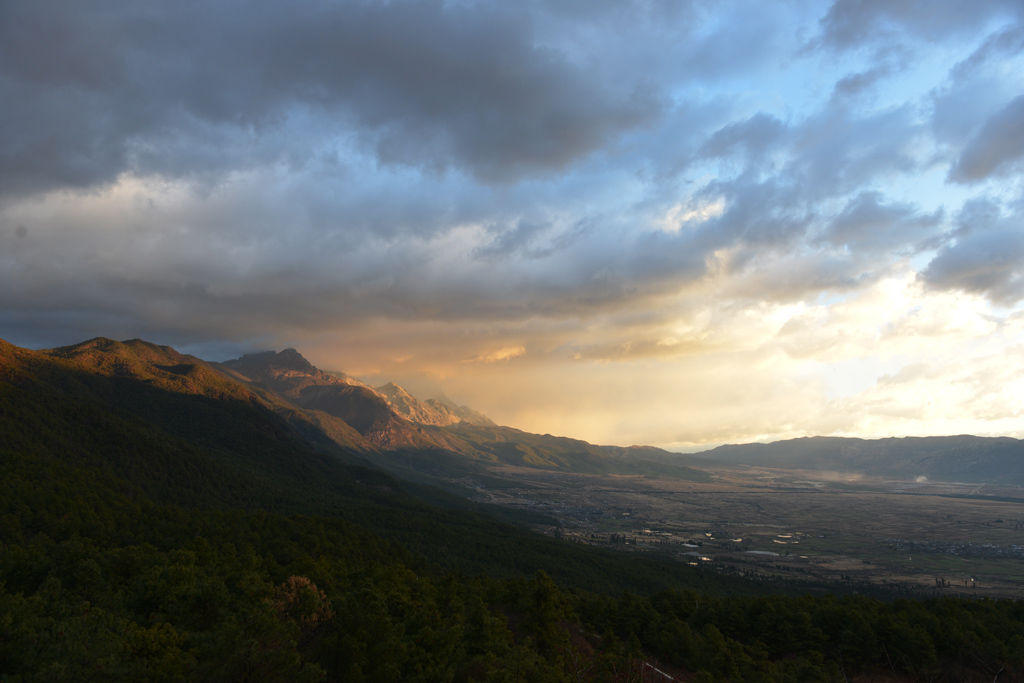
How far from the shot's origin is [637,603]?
330 ft

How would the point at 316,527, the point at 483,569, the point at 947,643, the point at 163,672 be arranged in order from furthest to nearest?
the point at 483,569
the point at 316,527
the point at 947,643
the point at 163,672

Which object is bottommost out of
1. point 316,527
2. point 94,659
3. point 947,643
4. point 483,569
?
point 483,569

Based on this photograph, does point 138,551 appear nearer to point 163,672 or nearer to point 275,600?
point 275,600

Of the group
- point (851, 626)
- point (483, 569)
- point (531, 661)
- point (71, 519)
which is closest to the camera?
point (531, 661)

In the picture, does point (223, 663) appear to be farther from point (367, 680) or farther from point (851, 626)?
point (851, 626)

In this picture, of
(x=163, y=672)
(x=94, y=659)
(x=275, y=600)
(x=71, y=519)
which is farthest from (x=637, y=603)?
(x=71, y=519)

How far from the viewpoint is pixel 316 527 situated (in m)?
147

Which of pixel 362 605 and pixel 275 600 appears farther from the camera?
pixel 275 600

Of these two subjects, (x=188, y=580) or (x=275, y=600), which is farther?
(x=275, y=600)

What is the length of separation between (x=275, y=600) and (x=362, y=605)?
18.3 meters

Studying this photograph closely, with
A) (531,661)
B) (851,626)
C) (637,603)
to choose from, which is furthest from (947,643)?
(531,661)

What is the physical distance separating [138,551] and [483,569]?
427ft

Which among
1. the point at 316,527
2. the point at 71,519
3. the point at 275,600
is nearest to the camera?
the point at 275,600

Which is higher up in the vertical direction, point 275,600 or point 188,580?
point 188,580
